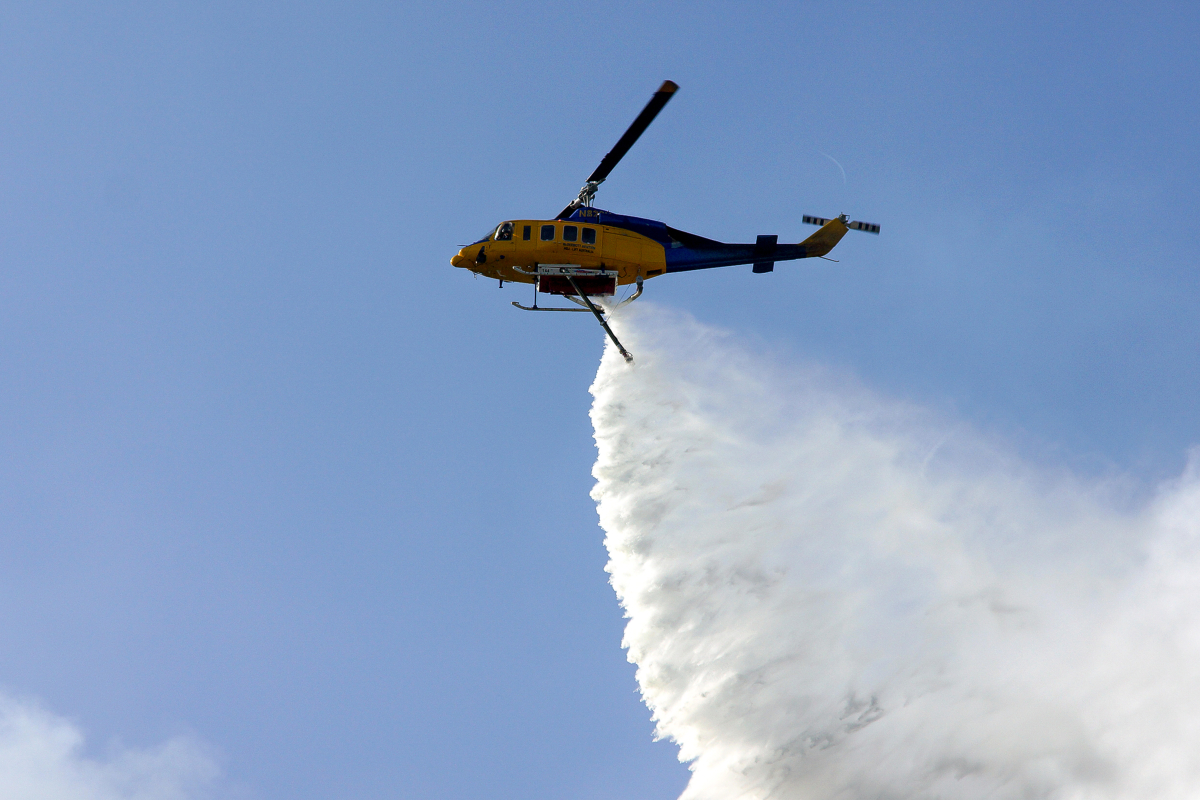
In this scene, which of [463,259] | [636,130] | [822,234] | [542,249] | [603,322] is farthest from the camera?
[822,234]

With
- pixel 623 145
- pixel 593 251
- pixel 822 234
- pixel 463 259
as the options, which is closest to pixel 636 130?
pixel 623 145

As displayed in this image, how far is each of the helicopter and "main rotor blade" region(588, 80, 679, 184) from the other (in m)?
0.03

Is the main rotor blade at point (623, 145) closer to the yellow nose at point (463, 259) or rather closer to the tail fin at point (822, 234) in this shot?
the yellow nose at point (463, 259)

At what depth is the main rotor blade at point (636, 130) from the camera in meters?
24.8

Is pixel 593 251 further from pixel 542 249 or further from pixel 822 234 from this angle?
pixel 822 234

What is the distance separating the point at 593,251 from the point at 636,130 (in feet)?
13.2

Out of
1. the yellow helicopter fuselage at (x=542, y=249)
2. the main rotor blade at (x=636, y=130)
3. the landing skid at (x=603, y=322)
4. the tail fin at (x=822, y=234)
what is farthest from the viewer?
the tail fin at (x=822, y=234)

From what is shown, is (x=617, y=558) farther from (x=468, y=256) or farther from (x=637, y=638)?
(x=468, y=256)

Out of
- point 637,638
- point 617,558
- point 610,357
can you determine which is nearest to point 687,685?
point 637,638

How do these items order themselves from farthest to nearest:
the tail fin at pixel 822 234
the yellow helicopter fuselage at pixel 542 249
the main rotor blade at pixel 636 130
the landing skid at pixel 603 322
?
the tail fin at pixel 822 234, the landing skid at pixel 603 322, the yellow helicopter fuselage at pixel 542 249, the main rotor blade at pixel 636 130

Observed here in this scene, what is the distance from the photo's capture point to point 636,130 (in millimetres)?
26109

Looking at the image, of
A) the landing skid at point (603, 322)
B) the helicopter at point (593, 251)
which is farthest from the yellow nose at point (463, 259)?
the landing skid at point (603, 322)

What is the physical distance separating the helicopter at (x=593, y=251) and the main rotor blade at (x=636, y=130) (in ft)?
0.10

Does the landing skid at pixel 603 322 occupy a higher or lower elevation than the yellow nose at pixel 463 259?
lower
